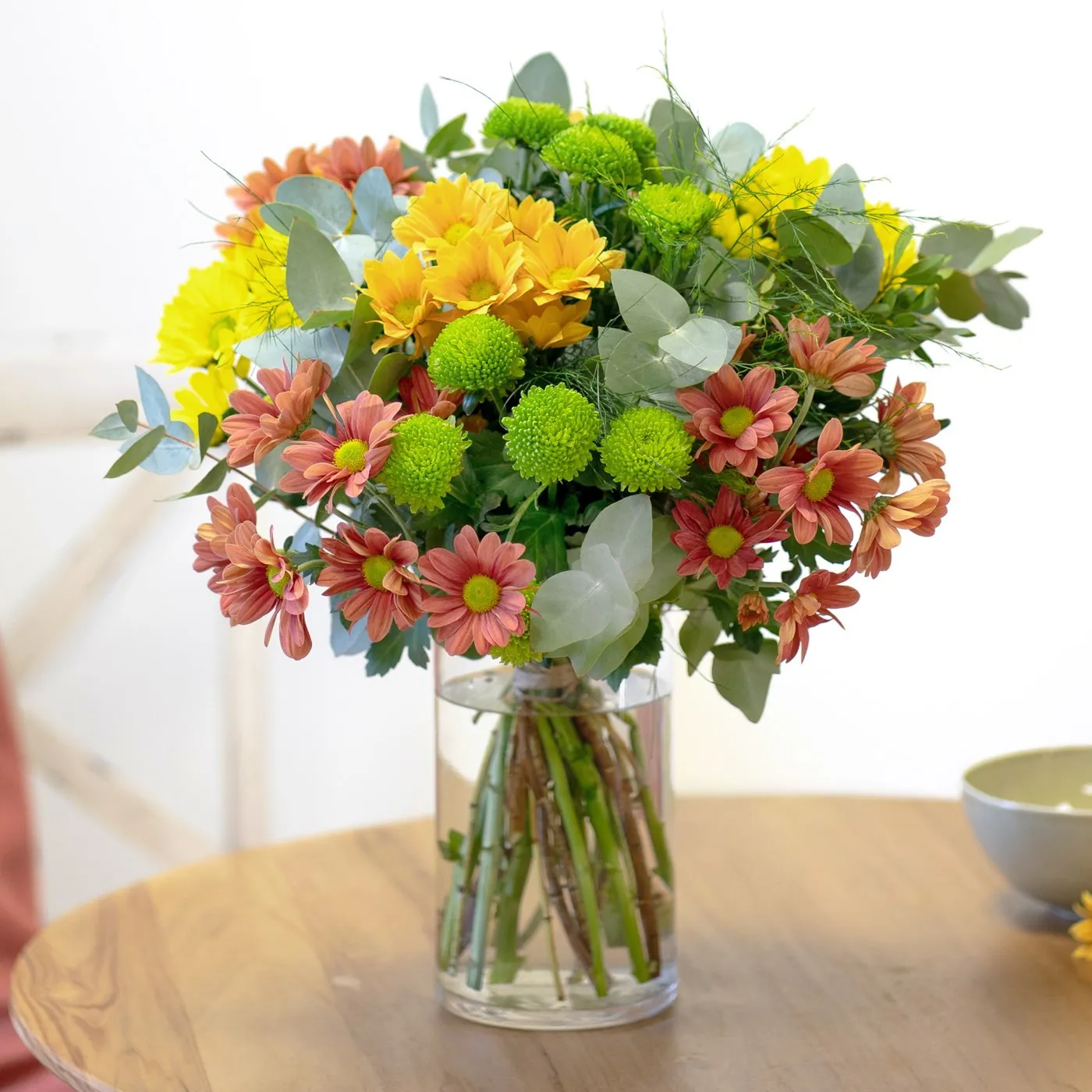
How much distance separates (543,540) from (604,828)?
20 cm

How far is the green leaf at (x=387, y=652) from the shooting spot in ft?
2.48

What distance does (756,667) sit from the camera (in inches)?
30.4

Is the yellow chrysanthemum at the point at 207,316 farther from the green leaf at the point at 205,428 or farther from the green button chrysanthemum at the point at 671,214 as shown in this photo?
the green button chrysanthemum at the point at 671,214

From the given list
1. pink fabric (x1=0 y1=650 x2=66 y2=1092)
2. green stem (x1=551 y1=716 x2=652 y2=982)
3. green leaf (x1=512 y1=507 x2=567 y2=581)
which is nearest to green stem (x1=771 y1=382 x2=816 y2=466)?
green leaf (x1=512 y1=507 x2=567 y2=581)

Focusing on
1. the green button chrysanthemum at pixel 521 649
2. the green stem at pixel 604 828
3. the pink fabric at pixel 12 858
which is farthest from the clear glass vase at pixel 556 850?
the pink fabric at pixel 12 858

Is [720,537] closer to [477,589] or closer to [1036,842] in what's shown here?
[477,589]

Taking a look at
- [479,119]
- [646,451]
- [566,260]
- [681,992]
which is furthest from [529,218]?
[479,119]

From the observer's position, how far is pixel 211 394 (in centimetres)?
73

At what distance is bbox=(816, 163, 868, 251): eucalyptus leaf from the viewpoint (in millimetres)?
703

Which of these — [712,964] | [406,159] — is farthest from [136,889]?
[406,159]

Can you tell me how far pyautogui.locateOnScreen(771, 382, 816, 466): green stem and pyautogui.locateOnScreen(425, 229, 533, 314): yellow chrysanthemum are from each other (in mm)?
135

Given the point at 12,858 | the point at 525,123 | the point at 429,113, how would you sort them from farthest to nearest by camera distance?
1. the point at 12,858
2. the point at 429,113
3. the point at 525,123

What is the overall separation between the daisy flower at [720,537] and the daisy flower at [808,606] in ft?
0.08

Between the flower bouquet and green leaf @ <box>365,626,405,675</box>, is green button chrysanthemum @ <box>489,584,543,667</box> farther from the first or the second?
green leaf @ <box>365,626,405,675</box>
